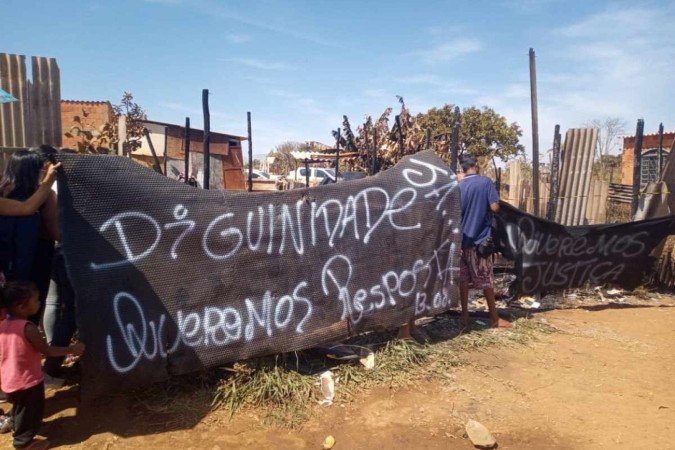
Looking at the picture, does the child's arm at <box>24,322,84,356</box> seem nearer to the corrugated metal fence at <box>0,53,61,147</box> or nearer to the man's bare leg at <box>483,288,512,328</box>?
the corrugated metal fence at <box>0,53,61,147</box>

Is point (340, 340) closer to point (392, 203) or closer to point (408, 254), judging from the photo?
point (408, 254)

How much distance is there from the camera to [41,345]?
2762 millimetres

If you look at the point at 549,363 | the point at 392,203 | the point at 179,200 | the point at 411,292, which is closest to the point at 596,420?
the point at 549,363

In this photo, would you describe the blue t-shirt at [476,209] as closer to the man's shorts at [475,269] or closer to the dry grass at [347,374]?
the man's shorts at [475,269]

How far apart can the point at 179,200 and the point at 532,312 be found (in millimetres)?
4454

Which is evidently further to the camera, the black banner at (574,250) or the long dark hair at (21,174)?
the black banner at (574,250)

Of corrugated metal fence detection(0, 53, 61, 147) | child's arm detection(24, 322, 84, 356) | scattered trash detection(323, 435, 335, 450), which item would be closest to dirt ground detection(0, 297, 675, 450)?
scattered trash detection(323, 435, 335, 450)

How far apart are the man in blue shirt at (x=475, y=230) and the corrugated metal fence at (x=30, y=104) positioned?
432 cm

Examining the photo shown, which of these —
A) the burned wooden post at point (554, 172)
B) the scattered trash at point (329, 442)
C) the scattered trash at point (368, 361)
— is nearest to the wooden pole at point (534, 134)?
the burned wooden post at point (554, 172)

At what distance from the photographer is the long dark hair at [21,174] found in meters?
3.09

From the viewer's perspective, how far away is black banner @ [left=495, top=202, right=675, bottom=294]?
5617 mm

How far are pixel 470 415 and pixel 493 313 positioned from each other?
184cm

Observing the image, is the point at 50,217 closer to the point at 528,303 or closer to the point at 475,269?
the point at 475,269

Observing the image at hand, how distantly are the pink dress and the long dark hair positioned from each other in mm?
883
